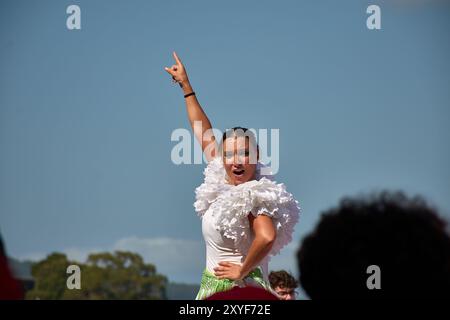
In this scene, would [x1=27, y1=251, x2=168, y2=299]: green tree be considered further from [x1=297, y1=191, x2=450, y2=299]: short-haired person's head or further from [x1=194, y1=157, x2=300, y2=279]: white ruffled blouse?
[x1=297, y1=191, x2=450, y2=299]: short-haired person's head

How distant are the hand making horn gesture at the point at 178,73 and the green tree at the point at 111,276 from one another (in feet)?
72.7

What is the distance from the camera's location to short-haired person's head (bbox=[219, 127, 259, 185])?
172 inches

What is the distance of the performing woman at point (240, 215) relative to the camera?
13.6 ft

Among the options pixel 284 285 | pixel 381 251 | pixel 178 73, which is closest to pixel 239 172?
pixel 178 73

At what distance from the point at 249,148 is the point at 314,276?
2520 mm

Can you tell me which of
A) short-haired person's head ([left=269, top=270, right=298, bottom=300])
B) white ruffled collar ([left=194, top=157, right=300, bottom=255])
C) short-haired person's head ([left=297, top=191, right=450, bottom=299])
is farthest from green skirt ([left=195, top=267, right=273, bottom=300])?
short-haired person's head ([left=297, top=191, right=450, bottom=299])

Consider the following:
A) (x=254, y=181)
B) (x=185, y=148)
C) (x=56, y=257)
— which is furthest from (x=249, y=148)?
(x=56, y=257)

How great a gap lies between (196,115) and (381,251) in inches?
129

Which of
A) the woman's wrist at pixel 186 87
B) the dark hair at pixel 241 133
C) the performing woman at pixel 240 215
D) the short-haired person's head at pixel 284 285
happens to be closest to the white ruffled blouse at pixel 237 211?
the performing woman at pixel 240 215

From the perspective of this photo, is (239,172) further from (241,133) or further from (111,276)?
(111,276)

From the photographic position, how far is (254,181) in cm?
431

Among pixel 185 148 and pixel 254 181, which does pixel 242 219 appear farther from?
pixel 185 148

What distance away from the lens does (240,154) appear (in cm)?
438

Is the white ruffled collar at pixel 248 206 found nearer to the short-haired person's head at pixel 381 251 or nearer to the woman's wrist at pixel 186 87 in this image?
the woman's wrist at pixel 186 87
